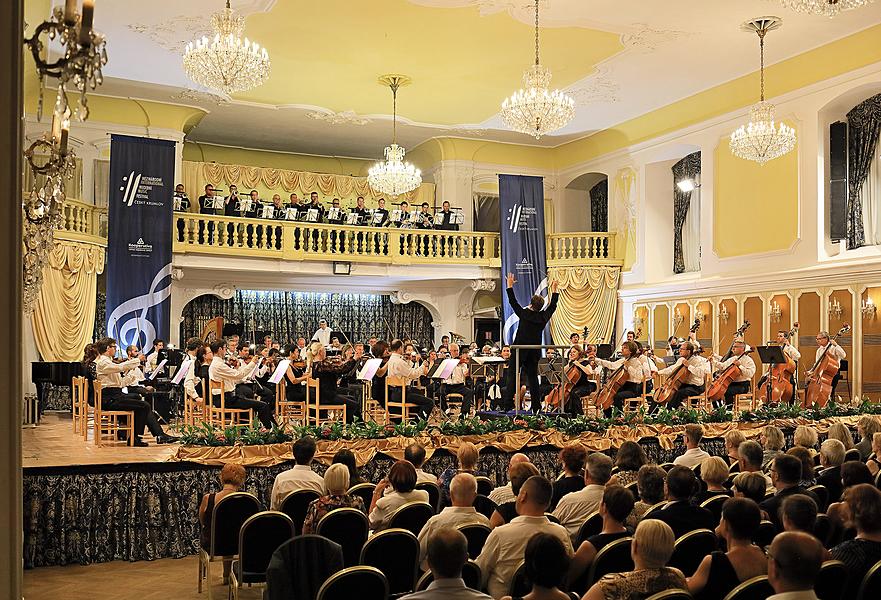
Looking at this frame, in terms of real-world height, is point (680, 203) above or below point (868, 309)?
above

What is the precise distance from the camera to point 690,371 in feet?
37.9

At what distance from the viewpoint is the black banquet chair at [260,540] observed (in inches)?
196

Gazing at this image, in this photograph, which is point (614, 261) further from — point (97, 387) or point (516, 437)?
point (97, 387)

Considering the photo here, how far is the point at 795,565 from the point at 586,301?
1576cm

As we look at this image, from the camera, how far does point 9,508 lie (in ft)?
6.87

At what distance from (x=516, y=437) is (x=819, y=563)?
573 centimetres

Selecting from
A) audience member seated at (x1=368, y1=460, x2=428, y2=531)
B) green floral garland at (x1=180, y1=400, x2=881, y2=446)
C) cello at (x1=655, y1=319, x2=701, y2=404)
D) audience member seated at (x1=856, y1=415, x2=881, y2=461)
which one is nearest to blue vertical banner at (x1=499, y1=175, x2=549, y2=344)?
cello at (x1=655, y1=319, x2=701, y2=404)

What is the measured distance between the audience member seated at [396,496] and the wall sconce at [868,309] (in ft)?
33.6

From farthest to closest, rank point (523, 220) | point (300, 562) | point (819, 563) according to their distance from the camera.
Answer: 1. point (523, 220)
2. point (300, 562)
3. point (819, 563)

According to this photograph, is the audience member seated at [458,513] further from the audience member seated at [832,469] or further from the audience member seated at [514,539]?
the audience member seated at [832,469]

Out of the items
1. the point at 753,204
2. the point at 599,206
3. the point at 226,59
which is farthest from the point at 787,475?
the point at 599,206

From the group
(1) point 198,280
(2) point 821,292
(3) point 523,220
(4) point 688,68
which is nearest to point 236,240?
(1) point 198,280

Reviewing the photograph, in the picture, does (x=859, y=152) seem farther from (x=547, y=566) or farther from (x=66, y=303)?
(x=66, y=303)

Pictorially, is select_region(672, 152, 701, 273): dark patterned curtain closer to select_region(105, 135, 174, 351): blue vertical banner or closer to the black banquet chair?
select_region(105, 135, 174, 351): blue vertical banner
